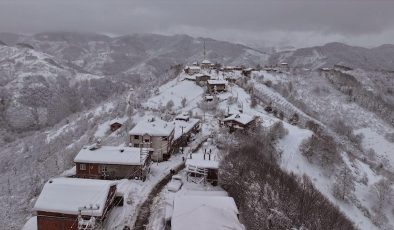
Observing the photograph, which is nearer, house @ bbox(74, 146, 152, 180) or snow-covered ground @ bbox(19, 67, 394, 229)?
snow-covered ground @ bbox(19, 67, 394, 229)

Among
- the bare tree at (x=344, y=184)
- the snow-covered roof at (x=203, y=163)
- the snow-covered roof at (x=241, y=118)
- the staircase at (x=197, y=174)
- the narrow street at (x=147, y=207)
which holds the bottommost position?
the bare tree at (x=344, y=184)

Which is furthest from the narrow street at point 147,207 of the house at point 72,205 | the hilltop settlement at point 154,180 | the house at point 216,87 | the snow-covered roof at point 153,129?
the house at point 216,87

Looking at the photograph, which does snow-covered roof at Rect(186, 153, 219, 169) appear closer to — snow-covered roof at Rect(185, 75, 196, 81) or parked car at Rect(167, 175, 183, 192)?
parked car at Rect(167, 175, 183, 192)

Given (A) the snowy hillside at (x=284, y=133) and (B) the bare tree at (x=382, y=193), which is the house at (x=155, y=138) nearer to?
(A) the snowy hillside at (x=284, y=133)

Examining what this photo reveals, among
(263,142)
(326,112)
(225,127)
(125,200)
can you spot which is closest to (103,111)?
(225,127)

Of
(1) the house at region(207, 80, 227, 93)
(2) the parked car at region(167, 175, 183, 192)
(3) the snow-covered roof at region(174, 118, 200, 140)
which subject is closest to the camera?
(2) the parked car at region(167, 175, 183, 192)

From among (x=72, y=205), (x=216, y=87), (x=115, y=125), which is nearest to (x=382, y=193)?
(x=72, y=205)

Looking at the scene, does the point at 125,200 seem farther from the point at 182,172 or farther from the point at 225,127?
the point at 225,127

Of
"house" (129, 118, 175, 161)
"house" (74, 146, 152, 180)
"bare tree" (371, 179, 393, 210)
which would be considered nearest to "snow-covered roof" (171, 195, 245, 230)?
"house" (74, 146, 152, 180)
